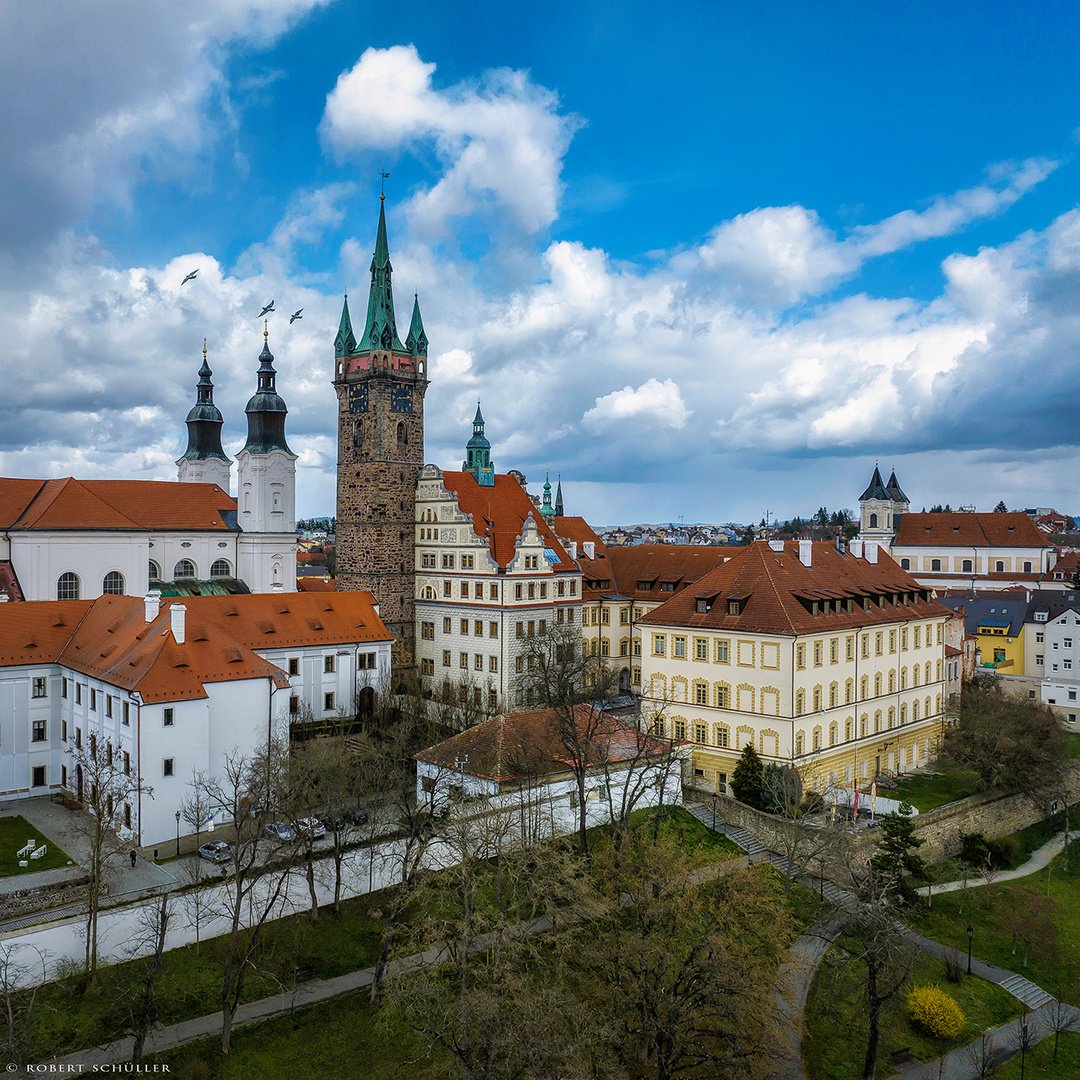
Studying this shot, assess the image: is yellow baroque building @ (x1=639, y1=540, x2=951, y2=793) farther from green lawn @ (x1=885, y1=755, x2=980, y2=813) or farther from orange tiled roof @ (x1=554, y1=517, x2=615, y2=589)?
orange tiled roof @ (x1=554, y1=517, x2=615, y2=589)

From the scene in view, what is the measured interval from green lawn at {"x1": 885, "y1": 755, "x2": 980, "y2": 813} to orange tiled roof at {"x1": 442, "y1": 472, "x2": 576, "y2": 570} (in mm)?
25842

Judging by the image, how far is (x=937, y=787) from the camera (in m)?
49.6

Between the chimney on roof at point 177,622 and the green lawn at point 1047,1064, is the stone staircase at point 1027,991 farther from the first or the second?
the chimney on roof at point 177,622

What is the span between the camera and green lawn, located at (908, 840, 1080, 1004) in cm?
3538

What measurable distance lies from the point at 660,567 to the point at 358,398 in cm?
2592

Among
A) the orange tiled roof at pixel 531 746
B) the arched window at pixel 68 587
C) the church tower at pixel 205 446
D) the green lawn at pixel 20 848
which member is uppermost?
the church tower at pixel 205 446

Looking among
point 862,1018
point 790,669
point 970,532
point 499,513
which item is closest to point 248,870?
point 862,1018

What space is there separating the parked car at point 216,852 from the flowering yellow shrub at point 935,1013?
25585 mm

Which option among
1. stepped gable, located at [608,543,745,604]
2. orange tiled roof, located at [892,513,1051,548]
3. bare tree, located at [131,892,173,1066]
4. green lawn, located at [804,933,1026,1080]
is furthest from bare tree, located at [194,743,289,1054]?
orange tiled roof, located at [892,513,1051,548]

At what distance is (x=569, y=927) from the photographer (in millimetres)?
27547

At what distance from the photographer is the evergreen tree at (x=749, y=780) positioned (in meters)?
41.4

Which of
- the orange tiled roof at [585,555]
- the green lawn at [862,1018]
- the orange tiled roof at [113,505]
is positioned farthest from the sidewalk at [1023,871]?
the orange tiled roof at [113,505]

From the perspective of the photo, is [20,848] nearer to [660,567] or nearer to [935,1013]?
[935,1013]

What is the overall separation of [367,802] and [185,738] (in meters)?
8.67
